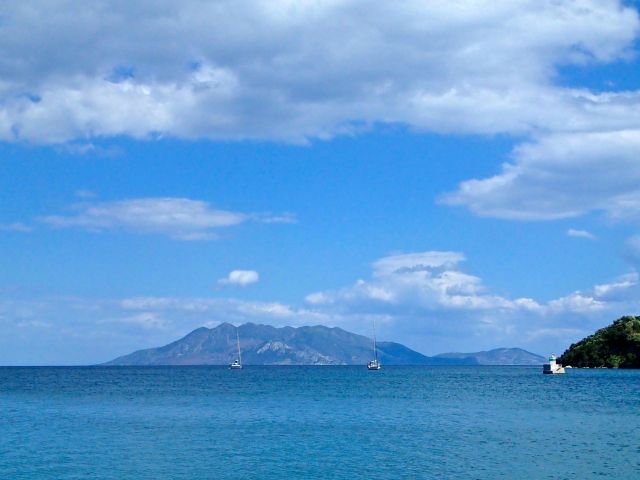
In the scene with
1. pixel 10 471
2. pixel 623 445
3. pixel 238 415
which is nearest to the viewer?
pixel 10 471

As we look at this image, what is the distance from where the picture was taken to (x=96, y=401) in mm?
112188

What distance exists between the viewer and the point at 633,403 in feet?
328

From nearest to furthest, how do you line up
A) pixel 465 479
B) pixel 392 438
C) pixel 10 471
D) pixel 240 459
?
pixel 465 479, pixel 10 471, pixel 240 459, pixel 392 438

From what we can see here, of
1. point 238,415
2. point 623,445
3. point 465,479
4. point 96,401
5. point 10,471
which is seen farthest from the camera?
point 96,401

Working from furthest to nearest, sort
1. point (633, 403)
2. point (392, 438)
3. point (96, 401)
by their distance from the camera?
1. point (96, 401)
2. point (633, 403)
3. point (392, 438)

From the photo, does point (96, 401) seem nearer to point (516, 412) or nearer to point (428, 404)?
point (428, 404)

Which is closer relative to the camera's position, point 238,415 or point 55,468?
point 55,468

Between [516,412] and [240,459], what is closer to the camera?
[240,459]

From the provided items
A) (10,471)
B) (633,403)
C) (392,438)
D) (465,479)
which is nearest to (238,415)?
(392,438)

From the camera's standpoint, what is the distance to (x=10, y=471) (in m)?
47.6

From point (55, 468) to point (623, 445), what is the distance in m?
44.3

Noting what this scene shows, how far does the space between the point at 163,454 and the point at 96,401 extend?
6390 cm

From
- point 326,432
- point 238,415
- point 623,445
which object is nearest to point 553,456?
point 623,445

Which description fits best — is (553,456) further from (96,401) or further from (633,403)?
(96,401)
